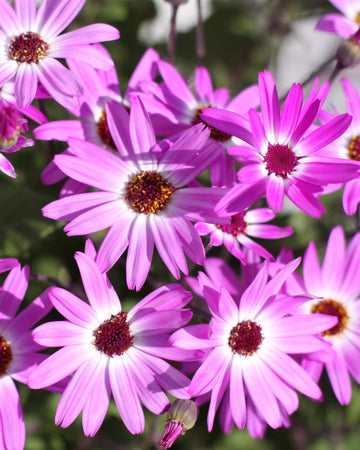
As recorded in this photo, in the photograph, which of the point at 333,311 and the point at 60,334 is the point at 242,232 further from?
the point at 60,334

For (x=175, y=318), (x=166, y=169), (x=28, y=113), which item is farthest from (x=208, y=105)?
(x=175, y=318)

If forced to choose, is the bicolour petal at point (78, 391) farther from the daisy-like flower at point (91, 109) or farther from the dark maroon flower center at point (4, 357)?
the daisy-like flower at point (91, 109)

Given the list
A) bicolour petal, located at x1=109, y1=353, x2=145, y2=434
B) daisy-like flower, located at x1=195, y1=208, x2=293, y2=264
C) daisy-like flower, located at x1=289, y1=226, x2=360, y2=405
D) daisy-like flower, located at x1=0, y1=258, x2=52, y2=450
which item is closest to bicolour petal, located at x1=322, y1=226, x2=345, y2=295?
daisy-like flower, located at x1=289, y1=226, x2=360, y2=405

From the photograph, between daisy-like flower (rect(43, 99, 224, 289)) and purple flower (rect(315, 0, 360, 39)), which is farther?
purple flower (rect(315, 0, 360, 39))

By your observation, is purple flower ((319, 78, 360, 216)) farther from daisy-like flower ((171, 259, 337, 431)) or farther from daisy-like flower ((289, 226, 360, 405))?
daisy-like flower ((171, 259, 337, 431))

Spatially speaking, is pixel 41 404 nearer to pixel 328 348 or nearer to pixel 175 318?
pixel 175 318

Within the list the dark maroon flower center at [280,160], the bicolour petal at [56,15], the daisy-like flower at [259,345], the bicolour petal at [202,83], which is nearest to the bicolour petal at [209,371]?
the daisy-like flower at [259,345]

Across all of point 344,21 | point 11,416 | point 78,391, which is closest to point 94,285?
point 78,391
